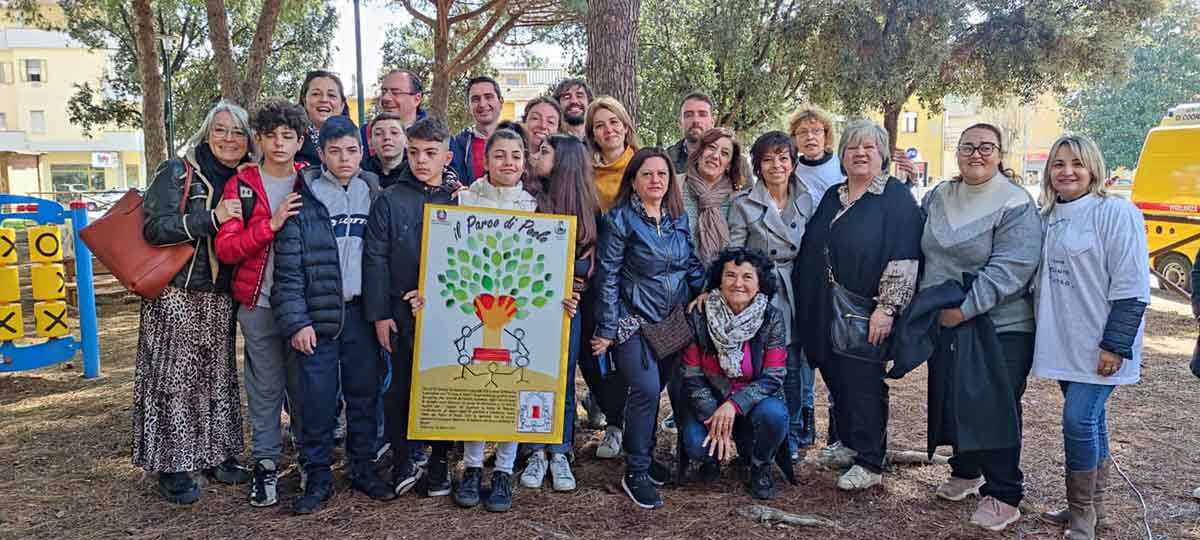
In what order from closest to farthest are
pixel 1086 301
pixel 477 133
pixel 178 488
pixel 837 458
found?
pixel 1086 301 < pixel 178 488 < pixel 837 458 < pixel 477 133

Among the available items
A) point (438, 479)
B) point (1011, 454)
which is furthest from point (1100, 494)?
point (438, 479)

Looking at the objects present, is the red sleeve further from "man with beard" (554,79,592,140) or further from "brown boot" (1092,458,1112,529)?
"brown boot" (1092,458,1112,529)

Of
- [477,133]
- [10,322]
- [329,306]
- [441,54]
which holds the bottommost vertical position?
[10,322]

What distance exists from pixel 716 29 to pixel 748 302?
13829 mm

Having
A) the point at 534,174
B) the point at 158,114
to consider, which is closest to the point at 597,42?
the point at 534,174

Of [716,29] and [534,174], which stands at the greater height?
[716,29]

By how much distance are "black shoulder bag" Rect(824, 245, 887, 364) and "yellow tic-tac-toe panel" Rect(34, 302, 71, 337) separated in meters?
6.40

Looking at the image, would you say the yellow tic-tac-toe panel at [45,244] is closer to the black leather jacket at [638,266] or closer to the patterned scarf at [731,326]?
the black leather jacket at [638,266]

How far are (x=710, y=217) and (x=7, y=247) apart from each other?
19.3ft

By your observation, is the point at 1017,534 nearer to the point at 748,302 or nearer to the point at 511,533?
the point at 748,302

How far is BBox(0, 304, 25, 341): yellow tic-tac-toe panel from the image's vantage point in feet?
21.6

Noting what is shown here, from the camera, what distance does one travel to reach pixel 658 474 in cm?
443

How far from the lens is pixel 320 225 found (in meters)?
3.88

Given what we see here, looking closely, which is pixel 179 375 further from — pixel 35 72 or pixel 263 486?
pixel 35 72
